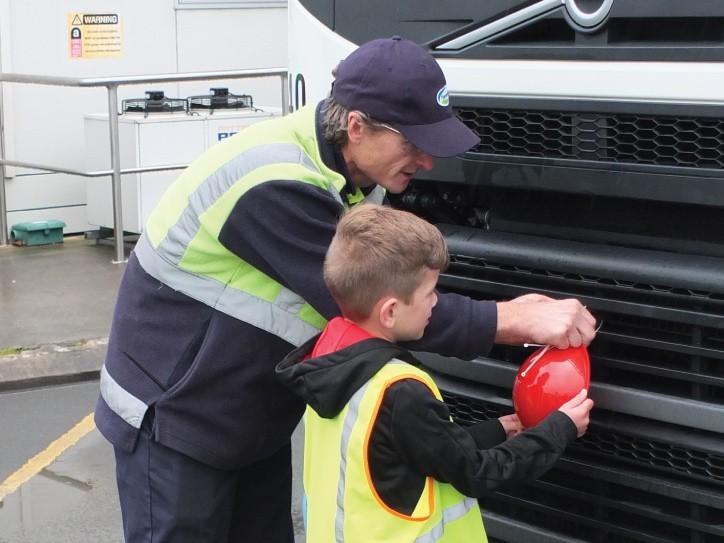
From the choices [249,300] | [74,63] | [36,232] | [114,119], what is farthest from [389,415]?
[74,63]

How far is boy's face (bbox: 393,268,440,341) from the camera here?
8.23 feet

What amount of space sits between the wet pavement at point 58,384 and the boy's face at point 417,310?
6.61 feet

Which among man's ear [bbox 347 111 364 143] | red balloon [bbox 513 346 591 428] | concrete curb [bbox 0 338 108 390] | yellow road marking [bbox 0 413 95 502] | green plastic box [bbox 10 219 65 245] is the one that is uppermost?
man's ear [bbox 347 111 364 143]

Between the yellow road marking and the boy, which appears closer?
the boy

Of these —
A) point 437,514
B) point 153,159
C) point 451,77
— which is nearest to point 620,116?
point 451,77

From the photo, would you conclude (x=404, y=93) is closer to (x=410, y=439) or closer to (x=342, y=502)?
(x=410, y=439)

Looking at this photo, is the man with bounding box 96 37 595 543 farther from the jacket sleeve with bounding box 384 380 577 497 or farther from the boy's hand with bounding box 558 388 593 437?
the jacket sleeve with bounding box 384 380 577 497

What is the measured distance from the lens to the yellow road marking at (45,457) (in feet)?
16.2

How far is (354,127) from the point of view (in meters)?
2.72

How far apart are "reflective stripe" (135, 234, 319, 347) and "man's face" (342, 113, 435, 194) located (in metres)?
0.34

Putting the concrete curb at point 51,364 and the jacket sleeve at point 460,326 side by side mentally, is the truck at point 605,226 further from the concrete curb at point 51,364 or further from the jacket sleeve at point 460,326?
the concrete curb at point 51,364

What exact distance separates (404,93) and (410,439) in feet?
2.55

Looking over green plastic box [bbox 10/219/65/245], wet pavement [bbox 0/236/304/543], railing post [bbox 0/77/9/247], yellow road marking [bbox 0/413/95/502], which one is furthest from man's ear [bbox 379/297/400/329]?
green plastic box [bbox 10/219/65/245]

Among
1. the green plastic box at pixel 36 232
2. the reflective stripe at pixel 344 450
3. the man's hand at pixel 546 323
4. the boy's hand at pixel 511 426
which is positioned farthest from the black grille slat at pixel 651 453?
the green plastic box at pixel 36 232
